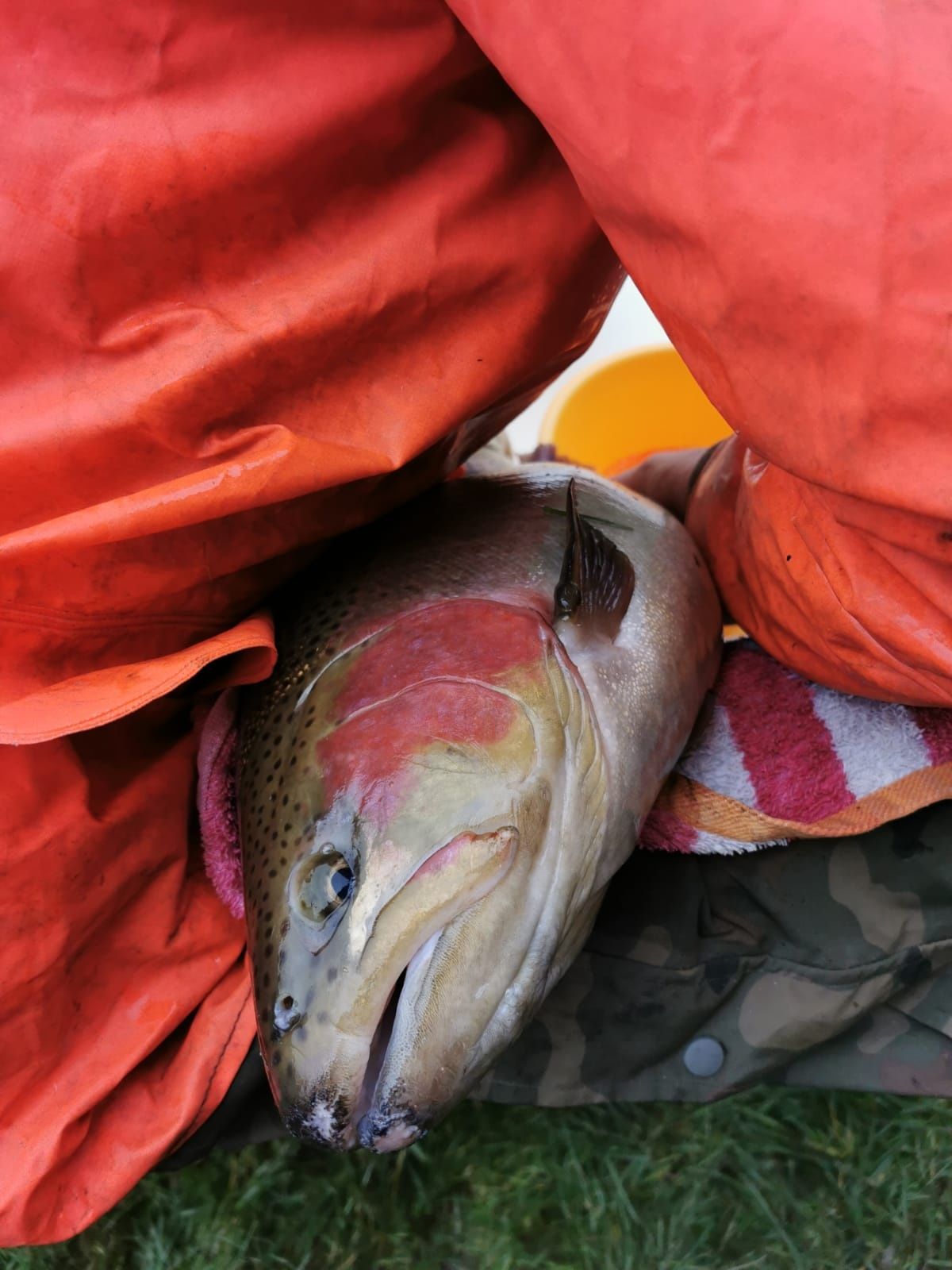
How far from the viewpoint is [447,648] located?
133 cm

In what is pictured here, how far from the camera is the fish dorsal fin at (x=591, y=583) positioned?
1.39m

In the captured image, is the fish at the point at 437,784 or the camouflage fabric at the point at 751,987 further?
the camouflage fabric at the point at 751,987

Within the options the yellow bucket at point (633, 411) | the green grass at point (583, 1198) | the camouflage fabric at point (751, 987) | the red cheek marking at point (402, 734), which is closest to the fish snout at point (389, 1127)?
the red cheek marking at point (402, 734)

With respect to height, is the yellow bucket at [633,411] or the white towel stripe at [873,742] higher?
the white towel stripe at [873,742]

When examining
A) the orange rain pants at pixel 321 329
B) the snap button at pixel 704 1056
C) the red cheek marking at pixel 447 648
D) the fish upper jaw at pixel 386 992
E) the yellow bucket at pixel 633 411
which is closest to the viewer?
the orange rain pants at pixel 321 329

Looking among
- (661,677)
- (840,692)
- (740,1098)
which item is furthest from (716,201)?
(740,1098)

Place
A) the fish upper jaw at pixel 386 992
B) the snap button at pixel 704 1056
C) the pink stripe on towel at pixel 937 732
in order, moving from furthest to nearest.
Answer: the snap button at pixel 704 1056, the pink stripe on towel at pixel 937 732, the fish upper jaw at pixel 386 992

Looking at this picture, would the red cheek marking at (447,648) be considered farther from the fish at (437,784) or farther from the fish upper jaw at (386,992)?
the fish upper jaw at (386,992)

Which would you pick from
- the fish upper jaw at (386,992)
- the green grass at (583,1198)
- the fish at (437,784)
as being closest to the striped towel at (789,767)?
the fish at (437,784)

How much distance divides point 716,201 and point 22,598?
87 cm

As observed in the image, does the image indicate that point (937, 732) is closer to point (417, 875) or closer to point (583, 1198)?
point (417, 875)

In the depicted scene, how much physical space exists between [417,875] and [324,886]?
0.14 meters

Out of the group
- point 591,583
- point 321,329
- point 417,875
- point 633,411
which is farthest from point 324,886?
point 633,411

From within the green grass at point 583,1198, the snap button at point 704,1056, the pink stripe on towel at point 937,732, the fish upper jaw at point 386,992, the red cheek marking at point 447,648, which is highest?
the red cheek marking at point 447,648
